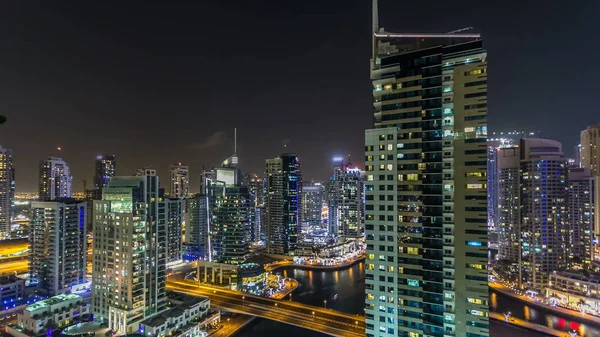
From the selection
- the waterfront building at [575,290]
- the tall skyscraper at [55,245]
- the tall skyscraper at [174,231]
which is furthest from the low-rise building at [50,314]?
the waterfront building at [575,290]

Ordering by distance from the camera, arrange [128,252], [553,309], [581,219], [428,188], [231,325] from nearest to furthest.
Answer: [428,188], [128,252], [231,325], [553,309], [581,219]

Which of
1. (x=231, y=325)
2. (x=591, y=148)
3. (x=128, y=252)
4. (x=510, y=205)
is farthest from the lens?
(x=591, y=148)

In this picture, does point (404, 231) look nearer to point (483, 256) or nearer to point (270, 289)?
point (483, 256)

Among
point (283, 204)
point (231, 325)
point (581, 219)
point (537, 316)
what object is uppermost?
point (283, 204)

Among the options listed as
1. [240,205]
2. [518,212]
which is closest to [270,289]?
[240,205]

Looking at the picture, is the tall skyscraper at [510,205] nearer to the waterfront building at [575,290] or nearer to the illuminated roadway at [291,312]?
the waterfront building at [575,290]

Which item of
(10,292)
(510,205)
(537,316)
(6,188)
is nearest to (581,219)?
(510,205)

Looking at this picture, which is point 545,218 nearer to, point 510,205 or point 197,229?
point 510,205

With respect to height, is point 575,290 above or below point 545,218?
below
